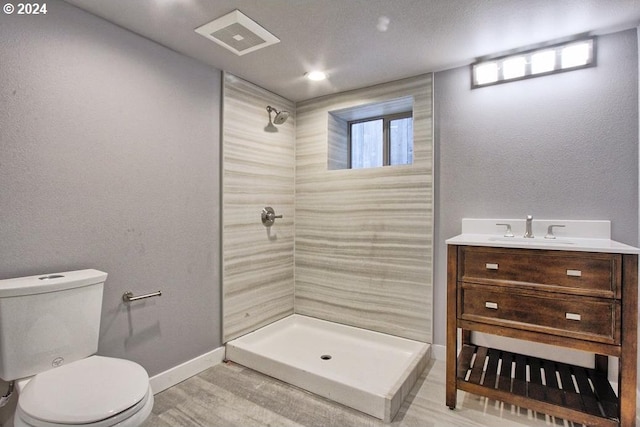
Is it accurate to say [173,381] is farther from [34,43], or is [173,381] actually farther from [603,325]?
[603,325]

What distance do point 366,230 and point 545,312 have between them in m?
1.41

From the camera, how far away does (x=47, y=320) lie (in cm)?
Result: 141

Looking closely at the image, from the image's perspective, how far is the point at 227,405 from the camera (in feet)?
6.19

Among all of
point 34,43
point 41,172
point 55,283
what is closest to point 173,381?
point 55,283

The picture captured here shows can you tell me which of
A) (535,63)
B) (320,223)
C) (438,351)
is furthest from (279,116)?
(438,351)

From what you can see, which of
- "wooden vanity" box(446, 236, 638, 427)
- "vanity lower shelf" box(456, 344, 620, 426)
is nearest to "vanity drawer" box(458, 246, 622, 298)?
"wooden vanity" box(446, 236, 638, 427)

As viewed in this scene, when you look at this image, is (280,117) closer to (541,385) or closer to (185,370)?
(185,370)

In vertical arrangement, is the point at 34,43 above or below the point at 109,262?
above

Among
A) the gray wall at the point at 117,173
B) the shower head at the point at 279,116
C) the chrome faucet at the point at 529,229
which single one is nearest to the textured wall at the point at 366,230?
the shower head at the point at 279,116

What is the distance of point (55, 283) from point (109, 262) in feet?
1.26

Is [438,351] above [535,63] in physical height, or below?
below

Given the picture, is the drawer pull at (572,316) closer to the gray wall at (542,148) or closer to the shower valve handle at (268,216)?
the gray wall at (542,148)

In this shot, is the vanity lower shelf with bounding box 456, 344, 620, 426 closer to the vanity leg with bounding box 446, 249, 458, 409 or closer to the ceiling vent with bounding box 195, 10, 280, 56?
the vanity leg with bounding box 446, 249, 458, 409

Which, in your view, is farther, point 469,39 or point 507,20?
point 469,39
